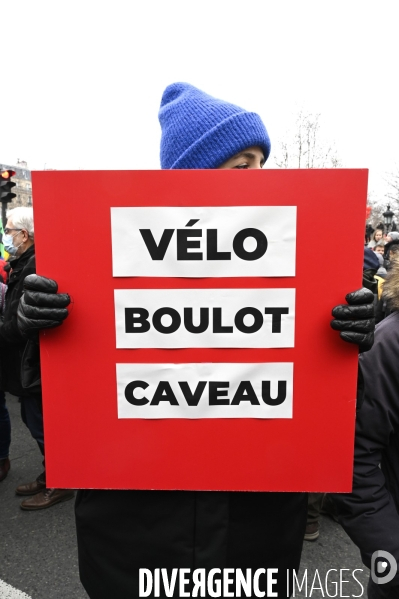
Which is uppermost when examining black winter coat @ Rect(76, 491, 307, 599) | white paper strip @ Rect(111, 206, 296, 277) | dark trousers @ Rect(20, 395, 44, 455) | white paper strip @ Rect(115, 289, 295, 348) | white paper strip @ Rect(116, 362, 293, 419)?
white paper strip @ Rect(111, 206, 296, 277)

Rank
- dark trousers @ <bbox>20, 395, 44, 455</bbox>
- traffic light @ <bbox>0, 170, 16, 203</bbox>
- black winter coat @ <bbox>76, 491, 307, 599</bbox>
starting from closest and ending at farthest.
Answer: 1. black winter coat @ <bbox>76, 491, 307, 599</bbox>
2. dark trousers @ <bbox>20, 395, 44, 455</bbox>
3. traffic light @ <bbox>0, 170, 16, 203</bbox>

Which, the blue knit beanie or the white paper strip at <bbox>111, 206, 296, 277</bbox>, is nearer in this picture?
the white paper strip at <bbox>111, 206, 296, 277</bbox>

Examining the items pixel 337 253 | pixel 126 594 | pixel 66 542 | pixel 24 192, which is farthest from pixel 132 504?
pixel 24 192

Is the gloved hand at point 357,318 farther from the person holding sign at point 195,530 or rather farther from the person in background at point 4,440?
the person in background at point 4,440

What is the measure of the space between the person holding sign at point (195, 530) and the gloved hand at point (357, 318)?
52cm

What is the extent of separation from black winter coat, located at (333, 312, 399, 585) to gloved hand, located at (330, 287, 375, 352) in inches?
4.7

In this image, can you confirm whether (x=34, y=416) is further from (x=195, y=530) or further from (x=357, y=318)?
(x=357, y=318)

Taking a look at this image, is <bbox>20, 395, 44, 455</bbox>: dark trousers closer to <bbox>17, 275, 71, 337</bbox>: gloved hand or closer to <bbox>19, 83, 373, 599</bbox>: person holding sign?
<bbox>19, 83, 373, 599</bbox>: person holding sign

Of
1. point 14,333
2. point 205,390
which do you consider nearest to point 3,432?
point 14,333

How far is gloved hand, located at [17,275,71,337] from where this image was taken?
1.08 m

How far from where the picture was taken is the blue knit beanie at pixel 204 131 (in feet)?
4.13

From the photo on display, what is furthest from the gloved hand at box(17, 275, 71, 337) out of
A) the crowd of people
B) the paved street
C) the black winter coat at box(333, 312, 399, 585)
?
the paved street

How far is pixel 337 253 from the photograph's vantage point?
1.08 m

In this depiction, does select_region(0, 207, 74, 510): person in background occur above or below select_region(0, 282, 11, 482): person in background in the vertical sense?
above
